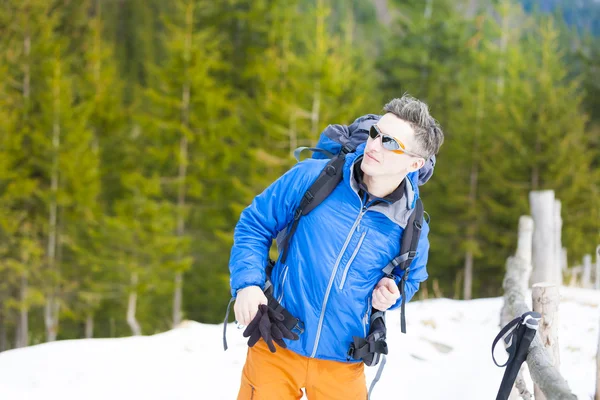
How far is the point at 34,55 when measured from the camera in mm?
21375

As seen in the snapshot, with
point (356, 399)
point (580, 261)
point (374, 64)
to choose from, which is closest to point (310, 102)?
point (374, 64)

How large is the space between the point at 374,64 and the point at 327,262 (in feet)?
72.6

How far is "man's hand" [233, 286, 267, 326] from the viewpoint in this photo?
2.03m

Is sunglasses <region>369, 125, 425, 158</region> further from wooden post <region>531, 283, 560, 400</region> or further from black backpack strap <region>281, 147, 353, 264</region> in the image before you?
wooden post <region>531, 283, 560, 400</region>

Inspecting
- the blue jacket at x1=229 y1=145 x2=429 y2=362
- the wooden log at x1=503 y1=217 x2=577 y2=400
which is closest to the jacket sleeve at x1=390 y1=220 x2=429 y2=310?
the blue jacket at x1=229 y1=145 x2=429 y2=362

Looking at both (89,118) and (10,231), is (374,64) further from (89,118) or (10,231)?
(10,231)

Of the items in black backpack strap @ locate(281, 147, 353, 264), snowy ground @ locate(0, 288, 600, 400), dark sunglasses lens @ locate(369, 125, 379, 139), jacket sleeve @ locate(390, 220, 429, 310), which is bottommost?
snowy ground @ locate(0, 288, 600, 400)

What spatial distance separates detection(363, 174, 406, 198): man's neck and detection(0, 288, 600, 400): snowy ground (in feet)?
8.52

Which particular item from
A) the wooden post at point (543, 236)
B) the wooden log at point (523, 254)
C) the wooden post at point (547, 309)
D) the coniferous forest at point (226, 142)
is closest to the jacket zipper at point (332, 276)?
the wooden post at point (547, 309)

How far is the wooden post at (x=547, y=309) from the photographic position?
326cm

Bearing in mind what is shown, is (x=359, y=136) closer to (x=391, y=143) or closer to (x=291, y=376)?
(x=391, y=143)

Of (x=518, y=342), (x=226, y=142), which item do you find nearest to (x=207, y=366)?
(x=518, y=342)

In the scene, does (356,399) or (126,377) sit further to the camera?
(126,377)

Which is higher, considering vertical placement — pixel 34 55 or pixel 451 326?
pixel 34 55
